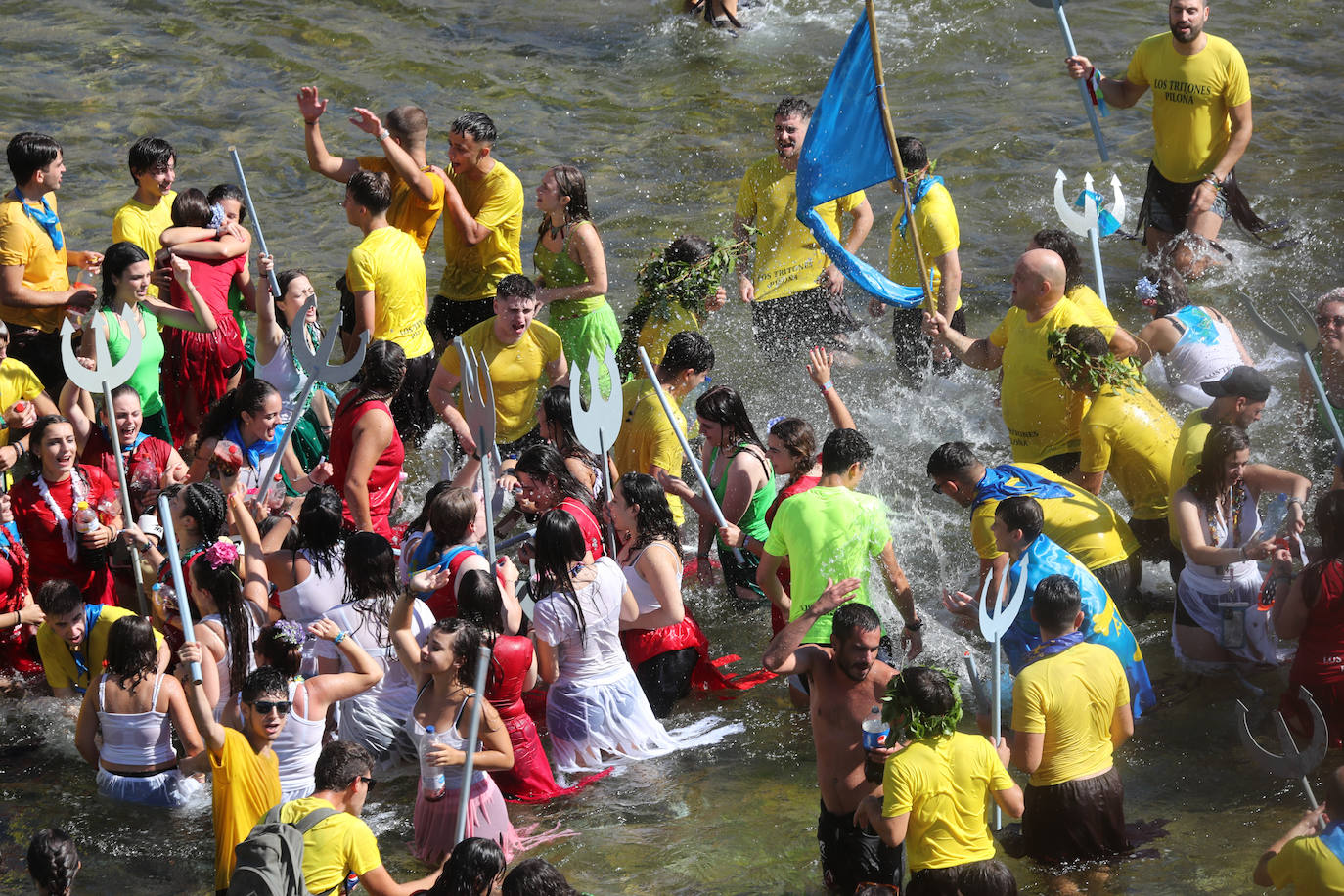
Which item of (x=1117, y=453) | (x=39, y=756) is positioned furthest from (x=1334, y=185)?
(x=39, y=756)

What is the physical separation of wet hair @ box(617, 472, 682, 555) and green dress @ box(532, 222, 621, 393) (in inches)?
84.4

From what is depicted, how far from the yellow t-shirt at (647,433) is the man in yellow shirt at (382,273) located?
1.63m

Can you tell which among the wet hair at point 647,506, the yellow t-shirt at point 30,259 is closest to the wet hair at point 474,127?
the yellow t-shirt at point 30,259

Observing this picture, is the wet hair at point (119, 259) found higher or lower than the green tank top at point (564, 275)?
higher

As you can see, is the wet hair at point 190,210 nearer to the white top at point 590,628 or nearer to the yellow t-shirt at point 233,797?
the white top at point 590,628

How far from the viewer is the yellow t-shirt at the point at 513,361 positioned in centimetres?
819

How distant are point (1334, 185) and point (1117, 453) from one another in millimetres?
7187

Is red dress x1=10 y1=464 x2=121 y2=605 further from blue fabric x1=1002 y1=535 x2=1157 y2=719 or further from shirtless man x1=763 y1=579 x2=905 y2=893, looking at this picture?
blue fabric x1=1002 y1=535 x2=1157 y2=719

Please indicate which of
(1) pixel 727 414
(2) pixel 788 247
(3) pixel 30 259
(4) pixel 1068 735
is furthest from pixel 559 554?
(3) pixel 30 259

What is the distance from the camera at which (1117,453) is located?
7.45 m

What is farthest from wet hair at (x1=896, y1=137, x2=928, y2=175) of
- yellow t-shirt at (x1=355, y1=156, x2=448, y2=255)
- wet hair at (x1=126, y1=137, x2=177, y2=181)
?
wet hair at (x1=126, y1=137, x2=177, y2=181)

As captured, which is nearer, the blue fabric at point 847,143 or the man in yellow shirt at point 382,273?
the blue fabric at point 847,143

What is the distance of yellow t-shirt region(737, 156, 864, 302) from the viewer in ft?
31.2

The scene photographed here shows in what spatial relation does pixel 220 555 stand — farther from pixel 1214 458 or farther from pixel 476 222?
pixel 1214 458
